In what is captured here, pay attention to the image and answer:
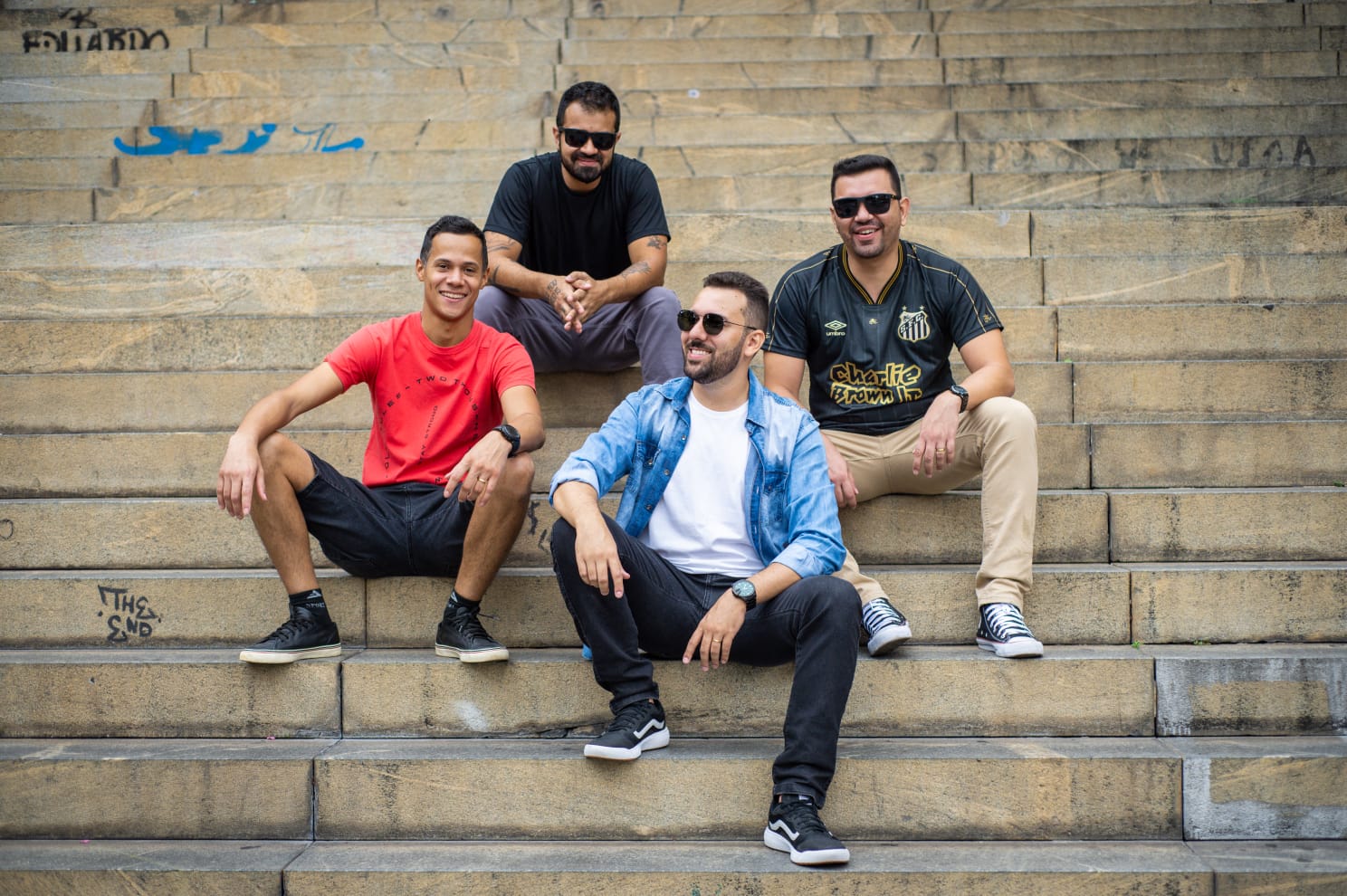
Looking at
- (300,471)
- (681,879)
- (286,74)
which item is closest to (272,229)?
(286,74)

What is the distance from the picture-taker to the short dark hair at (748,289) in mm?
3281

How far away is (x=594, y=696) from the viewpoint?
3217 millimetres

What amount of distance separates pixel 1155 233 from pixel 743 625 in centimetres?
309

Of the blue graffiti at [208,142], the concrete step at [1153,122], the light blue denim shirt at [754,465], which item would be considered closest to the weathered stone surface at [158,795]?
the light blue denim shirt at [754,465]

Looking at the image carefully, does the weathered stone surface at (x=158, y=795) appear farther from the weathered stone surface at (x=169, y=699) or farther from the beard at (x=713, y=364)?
the beard at (x=713, y=364)

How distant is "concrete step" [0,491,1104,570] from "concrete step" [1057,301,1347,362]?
954 millimetres

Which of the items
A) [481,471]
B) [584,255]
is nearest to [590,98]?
[584,255]

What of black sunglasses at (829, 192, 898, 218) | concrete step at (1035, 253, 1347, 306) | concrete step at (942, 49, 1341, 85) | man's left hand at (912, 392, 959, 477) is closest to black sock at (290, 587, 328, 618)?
man's left hand at (912, 392, 959, 477)

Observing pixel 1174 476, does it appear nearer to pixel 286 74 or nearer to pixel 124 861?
pixel 124 861

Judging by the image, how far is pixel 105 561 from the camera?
12.3ft

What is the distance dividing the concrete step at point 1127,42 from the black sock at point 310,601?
18.0 feet

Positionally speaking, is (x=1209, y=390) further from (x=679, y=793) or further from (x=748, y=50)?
(x=748, y=50)

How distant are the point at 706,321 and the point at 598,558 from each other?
780mm

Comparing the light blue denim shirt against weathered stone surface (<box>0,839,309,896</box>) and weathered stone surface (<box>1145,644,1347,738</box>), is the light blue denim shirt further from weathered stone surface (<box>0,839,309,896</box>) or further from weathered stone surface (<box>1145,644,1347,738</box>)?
weathered stone surface (<box>0,839,309,896</box>)
